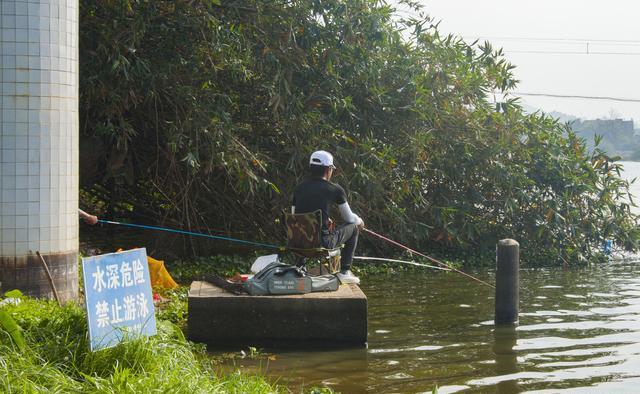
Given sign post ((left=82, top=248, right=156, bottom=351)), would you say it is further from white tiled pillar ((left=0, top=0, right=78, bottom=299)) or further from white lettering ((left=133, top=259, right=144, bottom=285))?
white tiled pillar ((left=0, top=0, right=78, bottom=299))

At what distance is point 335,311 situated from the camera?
30.2 ft

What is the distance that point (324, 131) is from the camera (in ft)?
49.3

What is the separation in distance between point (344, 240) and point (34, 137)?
11.5ft

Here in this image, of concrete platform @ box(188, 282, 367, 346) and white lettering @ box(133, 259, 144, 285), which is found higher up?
white lettering @ box(133, 259, 144, 285)

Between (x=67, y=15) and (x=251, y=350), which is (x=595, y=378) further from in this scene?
(x=67, y=15)

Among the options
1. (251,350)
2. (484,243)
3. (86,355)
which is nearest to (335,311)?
(251,350)

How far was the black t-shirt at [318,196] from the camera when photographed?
10.3 meters

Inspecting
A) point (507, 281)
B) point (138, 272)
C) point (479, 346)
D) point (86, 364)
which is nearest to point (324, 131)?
point (507, 281)

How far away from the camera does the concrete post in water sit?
10250 mm

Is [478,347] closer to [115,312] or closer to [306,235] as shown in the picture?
[306,235]

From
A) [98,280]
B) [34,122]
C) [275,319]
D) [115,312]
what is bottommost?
[275,319]

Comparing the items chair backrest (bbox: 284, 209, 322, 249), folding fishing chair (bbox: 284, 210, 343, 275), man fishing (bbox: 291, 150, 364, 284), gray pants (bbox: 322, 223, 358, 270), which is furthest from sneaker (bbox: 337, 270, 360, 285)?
chair backrest (bbox: 284, 209, 322, 249)

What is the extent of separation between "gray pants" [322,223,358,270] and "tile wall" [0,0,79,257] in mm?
2794

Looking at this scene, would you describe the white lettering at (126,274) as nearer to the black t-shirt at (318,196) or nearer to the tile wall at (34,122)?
the tile wall at (34,122)
